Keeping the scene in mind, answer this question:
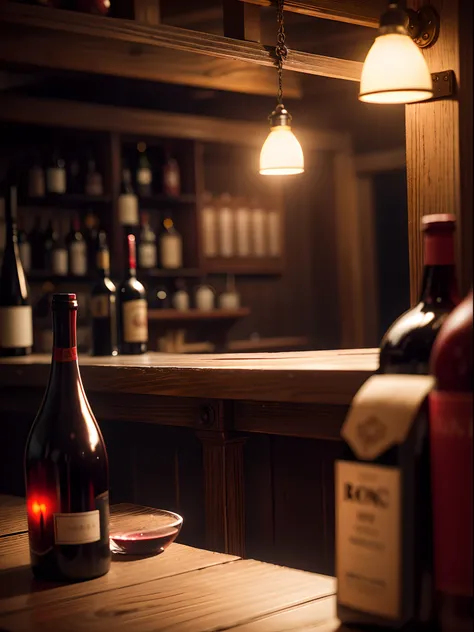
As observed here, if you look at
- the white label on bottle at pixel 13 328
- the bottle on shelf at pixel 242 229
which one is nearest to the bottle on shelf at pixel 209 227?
the bottle on shelf at pixel 242 229

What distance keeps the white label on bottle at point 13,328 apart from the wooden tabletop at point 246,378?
544mm

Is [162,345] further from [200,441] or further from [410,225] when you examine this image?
[410,225]

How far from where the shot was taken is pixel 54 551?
51.2 inches

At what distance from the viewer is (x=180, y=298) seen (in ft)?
19.5

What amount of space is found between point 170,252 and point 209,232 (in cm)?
40

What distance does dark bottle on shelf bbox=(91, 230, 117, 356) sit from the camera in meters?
3.09

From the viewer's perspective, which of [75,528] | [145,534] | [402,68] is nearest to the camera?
[75,528]

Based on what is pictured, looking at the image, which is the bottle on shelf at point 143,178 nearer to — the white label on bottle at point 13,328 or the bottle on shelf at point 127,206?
the bottle on shelf at point 127,206

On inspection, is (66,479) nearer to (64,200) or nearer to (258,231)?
(64,200)

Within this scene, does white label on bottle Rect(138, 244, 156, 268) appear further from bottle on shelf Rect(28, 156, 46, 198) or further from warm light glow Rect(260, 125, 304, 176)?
warm light glow Rect(260, 125, 304, 176)

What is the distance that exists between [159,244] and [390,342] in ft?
15.8

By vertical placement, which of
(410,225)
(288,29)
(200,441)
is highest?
(288,29)

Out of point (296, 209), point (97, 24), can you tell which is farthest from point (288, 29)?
point (97, 24)

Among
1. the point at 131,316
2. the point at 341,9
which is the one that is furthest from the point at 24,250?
the point at 341,9
